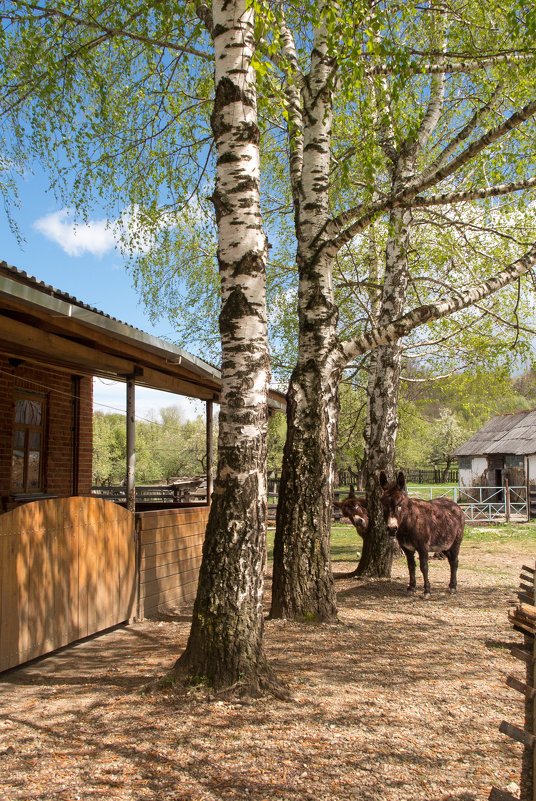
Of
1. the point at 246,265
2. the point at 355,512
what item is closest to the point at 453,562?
the point at 355,512

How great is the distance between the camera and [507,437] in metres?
36.7

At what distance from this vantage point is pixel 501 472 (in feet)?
125

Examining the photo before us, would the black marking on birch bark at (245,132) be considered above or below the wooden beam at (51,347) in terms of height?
above

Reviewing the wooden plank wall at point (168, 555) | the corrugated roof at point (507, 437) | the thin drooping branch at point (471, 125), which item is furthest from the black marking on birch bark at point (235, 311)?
the corrugated roof at point (507, 437)

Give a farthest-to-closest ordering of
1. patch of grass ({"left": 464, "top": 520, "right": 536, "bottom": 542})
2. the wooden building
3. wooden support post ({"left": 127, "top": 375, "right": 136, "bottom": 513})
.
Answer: patch of grass ({"left": 464, "top": 520, "right": 536, "bottom": 542}) → wooden support post ({"left": 127, "top": 375, "right": 136, "bottom": 513}) → the wooden building

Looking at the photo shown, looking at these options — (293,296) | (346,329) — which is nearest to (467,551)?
(346,329)

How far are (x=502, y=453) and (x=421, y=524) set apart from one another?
28.9 metres

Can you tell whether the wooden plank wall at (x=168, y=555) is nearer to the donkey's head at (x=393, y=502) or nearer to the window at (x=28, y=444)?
the window at (x=28, y=444)

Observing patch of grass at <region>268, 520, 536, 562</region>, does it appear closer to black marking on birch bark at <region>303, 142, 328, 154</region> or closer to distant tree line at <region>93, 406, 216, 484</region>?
black marking on birch bark at <region>303, 142, 328, 154</region>

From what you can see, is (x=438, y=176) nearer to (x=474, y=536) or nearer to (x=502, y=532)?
(x=474, y=536)

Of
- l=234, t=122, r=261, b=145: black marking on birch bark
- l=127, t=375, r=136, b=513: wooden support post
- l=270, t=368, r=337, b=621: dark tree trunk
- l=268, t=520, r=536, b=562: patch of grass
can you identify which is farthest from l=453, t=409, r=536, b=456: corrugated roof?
l=234, t=122, r=261, b=145: black marking on birch bark

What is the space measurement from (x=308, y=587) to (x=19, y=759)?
377 cm

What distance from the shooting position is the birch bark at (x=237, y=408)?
465 cm

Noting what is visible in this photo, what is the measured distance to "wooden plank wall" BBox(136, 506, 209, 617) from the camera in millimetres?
8508
